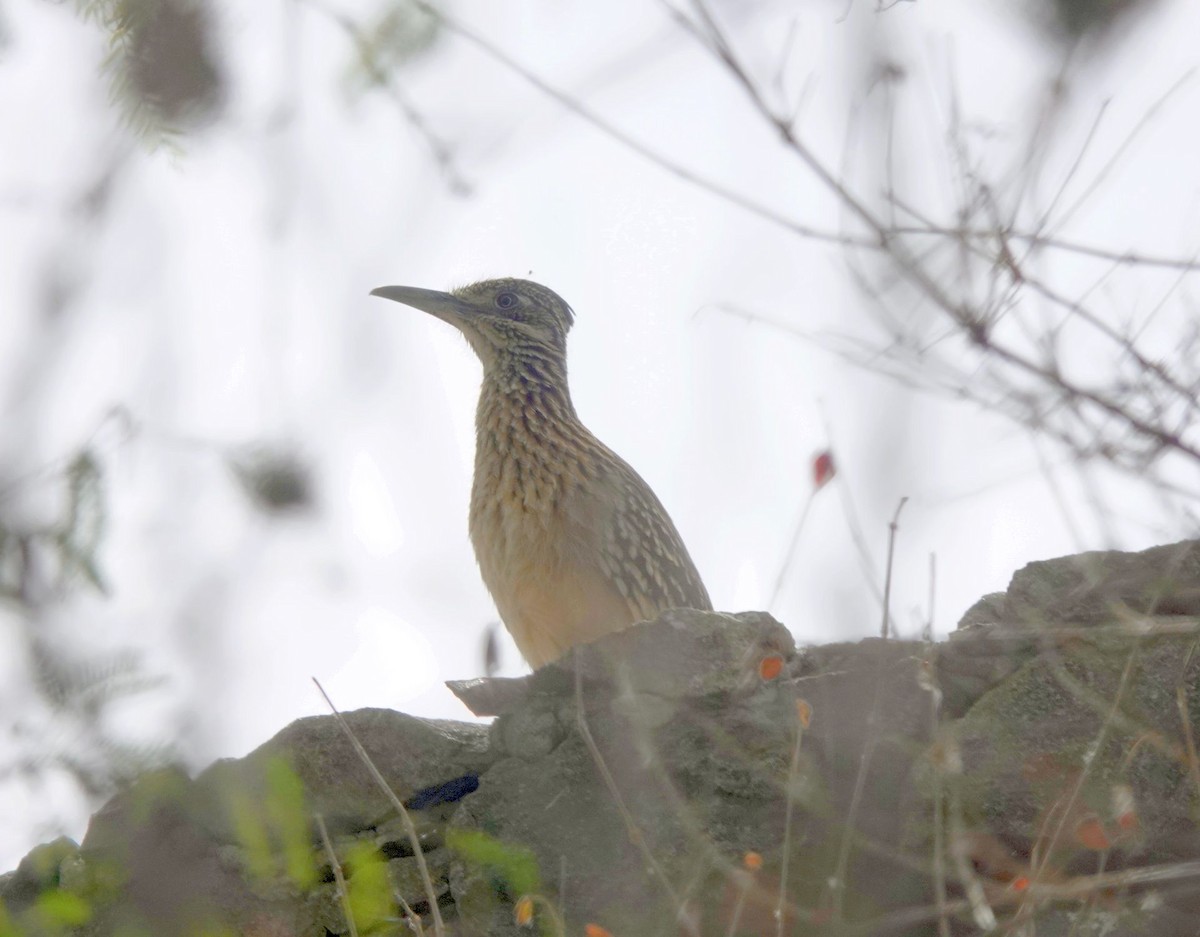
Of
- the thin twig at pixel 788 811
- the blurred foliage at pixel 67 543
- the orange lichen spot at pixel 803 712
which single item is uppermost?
the blurred foliage at pixel 67 543

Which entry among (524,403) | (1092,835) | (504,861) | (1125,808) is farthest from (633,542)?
(1092,835)

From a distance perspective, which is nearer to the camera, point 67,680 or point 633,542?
point 67,680

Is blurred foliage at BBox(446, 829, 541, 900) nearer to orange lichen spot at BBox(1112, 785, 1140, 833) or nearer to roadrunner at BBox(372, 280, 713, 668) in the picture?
roadrunner at BBox(372, 280, 713, 668)

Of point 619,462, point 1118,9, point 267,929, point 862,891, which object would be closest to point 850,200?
point 1118,9

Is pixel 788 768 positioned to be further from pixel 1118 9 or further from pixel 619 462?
pixel 619 462

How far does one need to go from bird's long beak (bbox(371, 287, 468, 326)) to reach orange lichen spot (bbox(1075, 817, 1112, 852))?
4206 mm

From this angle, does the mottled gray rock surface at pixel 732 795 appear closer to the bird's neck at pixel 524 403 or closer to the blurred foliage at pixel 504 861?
the blurred foliage at pixel 504 861

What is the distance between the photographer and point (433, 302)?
23.0 feet

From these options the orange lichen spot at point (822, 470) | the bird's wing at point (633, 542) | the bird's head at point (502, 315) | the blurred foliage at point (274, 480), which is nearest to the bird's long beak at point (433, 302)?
the bird's head at point (502, 315)

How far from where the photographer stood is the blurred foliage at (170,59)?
2832 millimetres

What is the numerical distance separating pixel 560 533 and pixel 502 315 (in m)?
1.73

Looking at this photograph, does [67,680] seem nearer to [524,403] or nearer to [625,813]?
[625,813]

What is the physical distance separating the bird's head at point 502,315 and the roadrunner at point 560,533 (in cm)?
38

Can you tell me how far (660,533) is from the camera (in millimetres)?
5891
